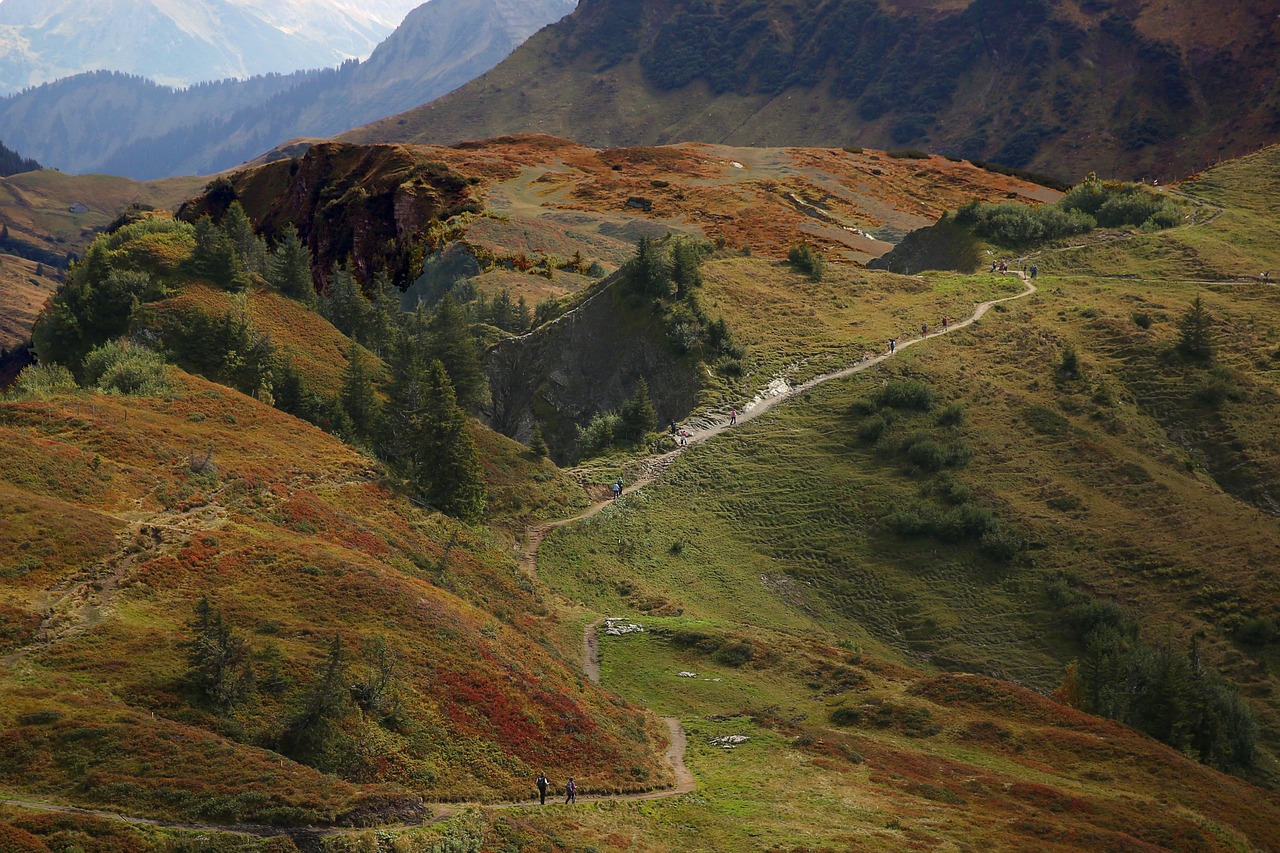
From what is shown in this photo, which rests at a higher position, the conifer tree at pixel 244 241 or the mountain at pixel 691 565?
the conifer tree at pixel 244 241

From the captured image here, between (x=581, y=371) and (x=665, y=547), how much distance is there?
29.5m

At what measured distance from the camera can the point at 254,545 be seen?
43062 mm

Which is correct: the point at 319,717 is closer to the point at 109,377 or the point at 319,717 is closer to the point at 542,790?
the point at 542,790

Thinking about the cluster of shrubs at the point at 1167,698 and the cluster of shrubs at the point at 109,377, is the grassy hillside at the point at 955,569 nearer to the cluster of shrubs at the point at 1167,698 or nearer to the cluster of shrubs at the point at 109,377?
the cluster of shrubs at the point at 1167,698

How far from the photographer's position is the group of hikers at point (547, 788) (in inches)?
1395

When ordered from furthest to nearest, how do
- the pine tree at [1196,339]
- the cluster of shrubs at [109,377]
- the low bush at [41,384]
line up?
the pine tree at [1196,339] → the cluster of shrubs at [109,377] → the low bush at [41,384]

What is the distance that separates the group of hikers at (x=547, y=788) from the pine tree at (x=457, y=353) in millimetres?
48199

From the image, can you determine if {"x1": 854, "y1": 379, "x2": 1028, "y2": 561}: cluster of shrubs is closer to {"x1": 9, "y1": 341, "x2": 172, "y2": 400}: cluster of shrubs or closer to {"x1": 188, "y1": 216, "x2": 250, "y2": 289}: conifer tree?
{"x1": 9, "y1": 341, "x2": 172, "y2": 400}: cluster of shrubs

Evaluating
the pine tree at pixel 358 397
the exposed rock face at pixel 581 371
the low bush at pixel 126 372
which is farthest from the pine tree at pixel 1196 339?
the low bush at pixel 126 372

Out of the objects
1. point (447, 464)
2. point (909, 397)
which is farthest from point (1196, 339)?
point (447, 464)

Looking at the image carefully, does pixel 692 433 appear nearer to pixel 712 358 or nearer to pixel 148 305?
pixel 712 358

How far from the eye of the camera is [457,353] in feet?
269

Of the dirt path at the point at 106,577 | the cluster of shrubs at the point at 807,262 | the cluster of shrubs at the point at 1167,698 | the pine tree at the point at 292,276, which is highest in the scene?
the cluster of shrubs at the point at 807,262

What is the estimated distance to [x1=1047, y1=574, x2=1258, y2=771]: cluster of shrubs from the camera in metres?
54.7
